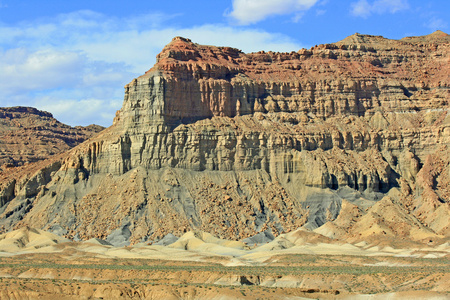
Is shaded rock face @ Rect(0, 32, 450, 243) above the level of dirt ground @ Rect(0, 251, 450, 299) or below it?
above

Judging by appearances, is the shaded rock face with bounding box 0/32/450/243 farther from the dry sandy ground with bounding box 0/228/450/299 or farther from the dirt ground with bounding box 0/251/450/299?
the dirt ground with bounding box 0/251/450/299

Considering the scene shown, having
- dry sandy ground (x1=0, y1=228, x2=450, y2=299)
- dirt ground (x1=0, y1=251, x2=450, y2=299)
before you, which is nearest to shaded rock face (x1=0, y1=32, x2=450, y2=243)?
dry sandy ground (x1=0, y1=228, x2=450, y2=299)

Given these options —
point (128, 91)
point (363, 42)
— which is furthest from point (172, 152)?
point (363, 42)

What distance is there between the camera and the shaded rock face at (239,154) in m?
121

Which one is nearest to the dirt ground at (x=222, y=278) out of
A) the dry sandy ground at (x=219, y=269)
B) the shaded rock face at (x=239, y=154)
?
the dry sandy ground at (x=219, y=269)

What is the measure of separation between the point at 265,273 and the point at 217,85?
54.8 meters

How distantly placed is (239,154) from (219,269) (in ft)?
143

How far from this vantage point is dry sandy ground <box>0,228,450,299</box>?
6556 cm

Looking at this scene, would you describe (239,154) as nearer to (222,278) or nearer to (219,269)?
(219,269)

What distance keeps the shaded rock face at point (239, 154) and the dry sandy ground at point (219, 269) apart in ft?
22.3

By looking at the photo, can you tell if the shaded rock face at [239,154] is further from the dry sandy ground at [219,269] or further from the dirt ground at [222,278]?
the dirt ground at [222,278]

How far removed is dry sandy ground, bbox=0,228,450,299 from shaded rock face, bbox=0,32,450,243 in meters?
6.79

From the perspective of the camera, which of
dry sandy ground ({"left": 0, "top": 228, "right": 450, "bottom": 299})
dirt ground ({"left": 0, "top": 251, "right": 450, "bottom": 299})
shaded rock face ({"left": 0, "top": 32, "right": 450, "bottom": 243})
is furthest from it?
shaded rock face ({"left": 0, "top": 32, "right": 450, "bottom": 243})

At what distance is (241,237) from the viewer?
4587 inches
